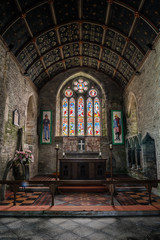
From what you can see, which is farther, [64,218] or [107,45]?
[107,45]

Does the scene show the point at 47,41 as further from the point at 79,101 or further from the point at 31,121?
the point at 79,101

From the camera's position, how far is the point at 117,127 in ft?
41.1

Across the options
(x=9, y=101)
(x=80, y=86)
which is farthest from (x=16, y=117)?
(x=80, y=86)

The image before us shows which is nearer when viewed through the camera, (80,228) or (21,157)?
(80,228)

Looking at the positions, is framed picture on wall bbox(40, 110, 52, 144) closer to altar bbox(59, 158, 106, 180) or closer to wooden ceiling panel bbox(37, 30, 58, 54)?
altar bbox(59, 158, 106, 180)

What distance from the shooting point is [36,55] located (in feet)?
32.1

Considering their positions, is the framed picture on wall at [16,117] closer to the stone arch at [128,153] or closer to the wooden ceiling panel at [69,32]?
the wooden ceiling panel at [69,32]

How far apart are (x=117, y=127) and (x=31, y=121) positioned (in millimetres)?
6082

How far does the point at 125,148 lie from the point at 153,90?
6.02 m

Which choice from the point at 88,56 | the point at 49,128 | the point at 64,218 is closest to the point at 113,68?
the point at 88,56

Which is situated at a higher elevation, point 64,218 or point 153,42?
point 153,42

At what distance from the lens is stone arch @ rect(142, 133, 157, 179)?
313 inches

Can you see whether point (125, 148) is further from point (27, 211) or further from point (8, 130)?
point (27, 211)

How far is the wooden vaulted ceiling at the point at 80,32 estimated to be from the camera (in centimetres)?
674
